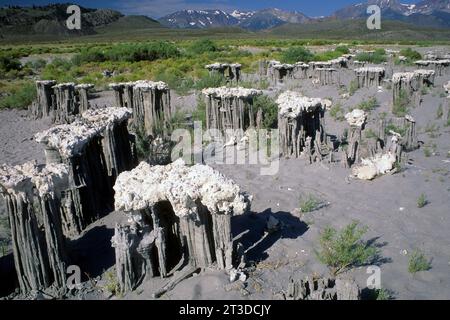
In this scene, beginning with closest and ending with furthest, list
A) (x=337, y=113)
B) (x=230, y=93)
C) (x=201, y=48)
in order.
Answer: (x=230, y=93), (x=337, y=113), (x=201, y=48)

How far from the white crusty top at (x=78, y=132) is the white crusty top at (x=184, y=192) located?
1258mm

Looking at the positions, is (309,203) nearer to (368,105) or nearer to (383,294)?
(383,294)

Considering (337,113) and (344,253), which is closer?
(344,253)

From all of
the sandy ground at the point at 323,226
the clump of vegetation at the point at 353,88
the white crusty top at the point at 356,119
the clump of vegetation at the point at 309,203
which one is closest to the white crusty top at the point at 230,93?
the sandy ground at the point at 323,226

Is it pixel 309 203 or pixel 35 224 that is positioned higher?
pixel 35 224

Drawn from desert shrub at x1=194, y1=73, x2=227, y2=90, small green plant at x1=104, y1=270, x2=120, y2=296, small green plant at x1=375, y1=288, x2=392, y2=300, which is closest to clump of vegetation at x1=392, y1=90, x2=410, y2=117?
desert shrub at x1=194, y1=73, x2=227, y2=90

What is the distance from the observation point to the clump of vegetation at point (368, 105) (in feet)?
42.3

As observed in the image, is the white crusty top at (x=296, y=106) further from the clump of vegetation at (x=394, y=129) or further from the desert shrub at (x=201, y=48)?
the desert shrub at (x=201, y=48)

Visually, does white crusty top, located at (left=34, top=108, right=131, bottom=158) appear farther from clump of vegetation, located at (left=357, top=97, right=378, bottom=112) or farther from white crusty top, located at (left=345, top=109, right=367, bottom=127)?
clump of vegetation, located at (left=357, top=97, right=378, bottom=112)

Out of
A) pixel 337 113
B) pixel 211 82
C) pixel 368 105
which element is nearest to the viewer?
pixel 337 113

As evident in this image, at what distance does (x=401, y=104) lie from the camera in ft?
41.8

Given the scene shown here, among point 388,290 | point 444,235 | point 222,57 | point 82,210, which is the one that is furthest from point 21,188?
point 222,57

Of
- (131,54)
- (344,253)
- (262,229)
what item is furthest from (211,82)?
(131,54)

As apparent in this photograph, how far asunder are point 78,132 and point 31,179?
1.63m
